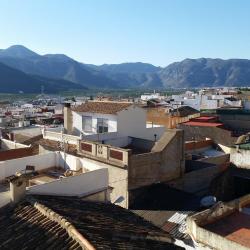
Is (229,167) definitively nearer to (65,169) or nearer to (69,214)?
(65,169)

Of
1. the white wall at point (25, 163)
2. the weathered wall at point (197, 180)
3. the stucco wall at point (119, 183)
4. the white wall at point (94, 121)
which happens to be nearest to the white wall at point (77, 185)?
the white wall at point (25, 163)

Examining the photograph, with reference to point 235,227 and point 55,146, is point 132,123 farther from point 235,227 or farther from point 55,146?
point 235,227

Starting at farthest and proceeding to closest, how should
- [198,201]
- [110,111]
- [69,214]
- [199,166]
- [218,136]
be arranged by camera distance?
1. [218,136]
2. [110,111]
3. [199,166]
4. [198,201]
5. [69,214]

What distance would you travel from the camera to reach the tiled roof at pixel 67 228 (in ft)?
35.8

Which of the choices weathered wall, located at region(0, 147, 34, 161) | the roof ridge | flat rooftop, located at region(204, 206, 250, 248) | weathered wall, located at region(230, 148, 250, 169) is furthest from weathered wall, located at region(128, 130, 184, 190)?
the roof ridge

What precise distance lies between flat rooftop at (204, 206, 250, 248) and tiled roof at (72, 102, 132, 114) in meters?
14.4

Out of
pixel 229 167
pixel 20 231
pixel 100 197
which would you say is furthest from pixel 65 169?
pixel 229 167

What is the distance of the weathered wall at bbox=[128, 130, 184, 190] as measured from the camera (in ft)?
78.5

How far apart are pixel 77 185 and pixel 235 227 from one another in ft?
21.6

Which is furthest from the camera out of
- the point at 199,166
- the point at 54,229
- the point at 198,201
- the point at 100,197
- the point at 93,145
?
the point at 199,166

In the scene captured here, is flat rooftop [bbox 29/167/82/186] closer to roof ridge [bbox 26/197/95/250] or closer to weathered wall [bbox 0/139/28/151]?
roof ridge [bbox 26/197/95/250]

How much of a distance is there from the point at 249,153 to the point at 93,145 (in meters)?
11.2

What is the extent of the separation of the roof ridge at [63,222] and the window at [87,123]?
62.4 feet

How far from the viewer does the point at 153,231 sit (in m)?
13.2
